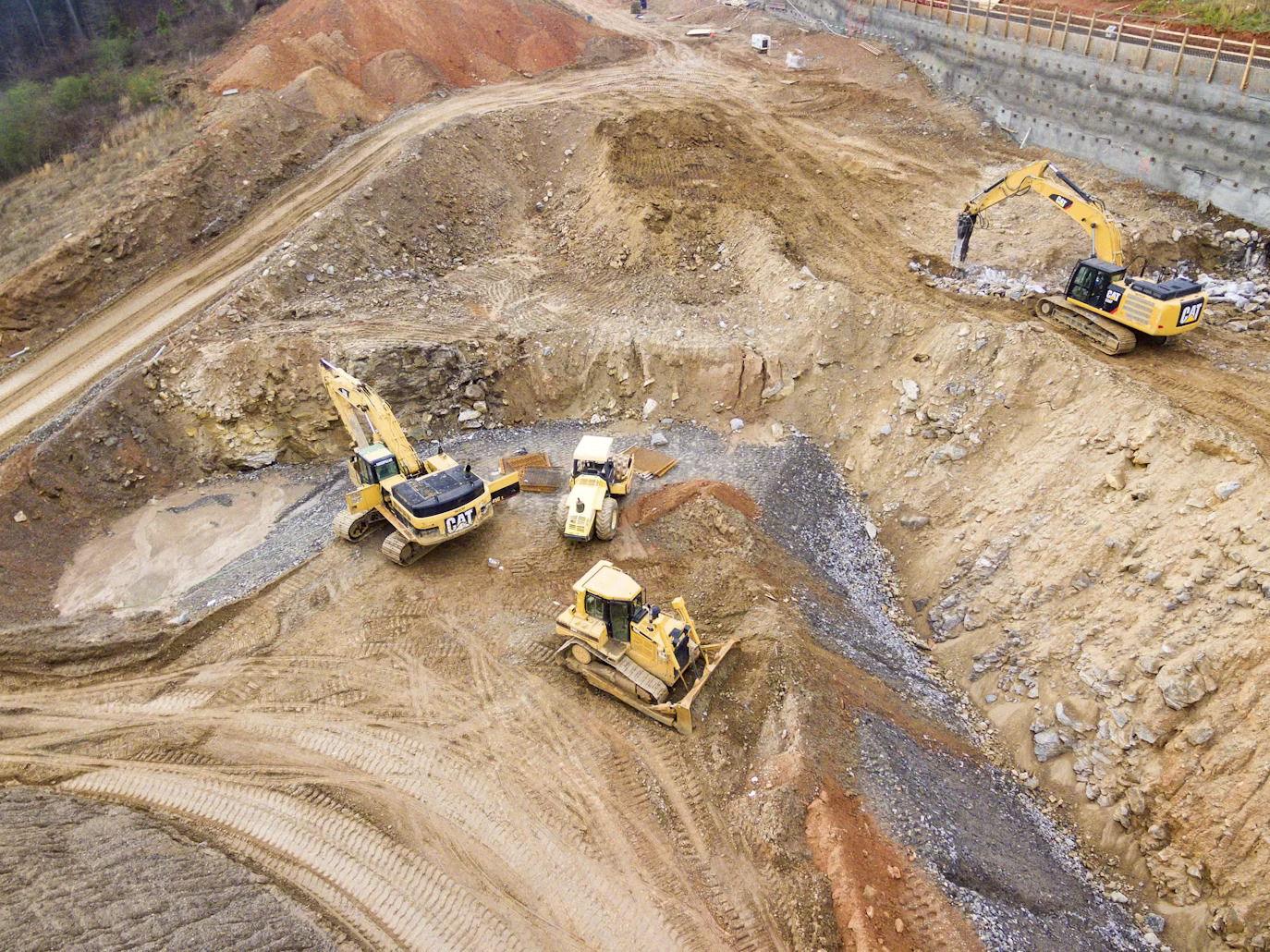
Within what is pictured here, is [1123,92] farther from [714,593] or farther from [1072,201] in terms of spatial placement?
[714,593]

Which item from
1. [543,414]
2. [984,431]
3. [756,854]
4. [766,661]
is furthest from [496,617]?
[984,431]

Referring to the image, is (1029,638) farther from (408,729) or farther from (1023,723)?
(408,729)

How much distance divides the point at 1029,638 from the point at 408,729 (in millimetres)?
10005

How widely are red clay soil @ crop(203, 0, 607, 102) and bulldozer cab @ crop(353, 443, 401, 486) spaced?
19.2 m

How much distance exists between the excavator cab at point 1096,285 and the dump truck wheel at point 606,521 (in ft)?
36.0

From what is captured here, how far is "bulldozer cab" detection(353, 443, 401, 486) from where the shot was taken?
45.9 feet

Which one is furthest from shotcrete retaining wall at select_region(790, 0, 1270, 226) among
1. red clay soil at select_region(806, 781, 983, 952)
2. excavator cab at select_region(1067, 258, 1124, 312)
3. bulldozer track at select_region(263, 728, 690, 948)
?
bulldozer track at select_region(263, 728, 690, 948)

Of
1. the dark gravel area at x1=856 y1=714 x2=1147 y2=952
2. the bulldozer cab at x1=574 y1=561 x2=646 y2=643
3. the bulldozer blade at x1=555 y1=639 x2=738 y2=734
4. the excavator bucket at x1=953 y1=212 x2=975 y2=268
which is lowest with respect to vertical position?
the dark gravel area at x1=856 y1=714 x2=1147 y2=952

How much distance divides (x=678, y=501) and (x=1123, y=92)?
1945 centimetres

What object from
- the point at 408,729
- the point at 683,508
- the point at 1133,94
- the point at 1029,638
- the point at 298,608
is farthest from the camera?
the point at 1133,94

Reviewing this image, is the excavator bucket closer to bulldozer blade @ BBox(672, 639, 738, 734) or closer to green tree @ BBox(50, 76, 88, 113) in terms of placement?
bulldozer blade @ BBox(672, 639, 738, 734)

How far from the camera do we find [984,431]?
49.3 feet

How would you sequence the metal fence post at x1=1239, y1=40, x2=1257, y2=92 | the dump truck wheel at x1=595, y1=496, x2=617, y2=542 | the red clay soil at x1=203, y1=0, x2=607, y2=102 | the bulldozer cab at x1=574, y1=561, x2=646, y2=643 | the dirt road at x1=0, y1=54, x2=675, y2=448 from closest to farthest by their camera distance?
1. the bulldozer cab at x1=574, y1=561, x2=646, y2=643
2. the dump truck wheel at x1=595, y1=496, x2=617, y2=542
3. the dirt road at x1=0, y1=54, x2=675, y2=448
4. the metal fence post at x1=1239, y1=40, x2=1257, y2=92
5. the red clay soil at x1=203, y1=0, x2=607, y2=102

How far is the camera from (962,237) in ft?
61.5
